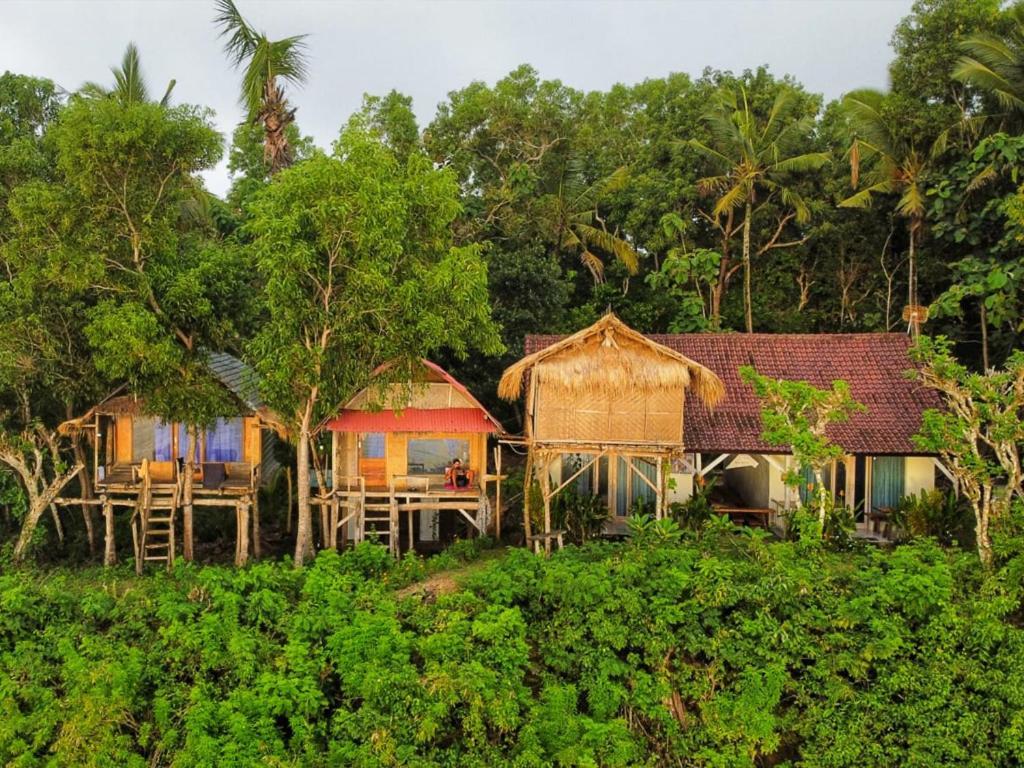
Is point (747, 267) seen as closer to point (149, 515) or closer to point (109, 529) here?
point (149, 515)

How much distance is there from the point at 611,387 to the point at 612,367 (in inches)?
14.6

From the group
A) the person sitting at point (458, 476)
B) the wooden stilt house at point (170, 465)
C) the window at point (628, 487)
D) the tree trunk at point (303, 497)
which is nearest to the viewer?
the tree trunk at point (303, 497)

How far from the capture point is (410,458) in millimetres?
16109

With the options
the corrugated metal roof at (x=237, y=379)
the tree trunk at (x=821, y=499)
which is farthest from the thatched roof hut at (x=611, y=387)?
the corrugated metal roof at (x=237, y=379)

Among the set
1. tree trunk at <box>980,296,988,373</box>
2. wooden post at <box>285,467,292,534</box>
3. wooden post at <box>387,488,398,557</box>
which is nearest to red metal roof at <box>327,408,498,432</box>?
wooden post at <box>387,488,398,557</box>

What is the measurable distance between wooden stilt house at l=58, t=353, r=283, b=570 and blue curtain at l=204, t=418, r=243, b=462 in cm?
2

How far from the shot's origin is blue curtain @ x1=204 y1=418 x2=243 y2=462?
15.9m

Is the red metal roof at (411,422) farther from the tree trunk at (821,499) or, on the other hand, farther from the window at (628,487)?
the tree trunk at (821,499)

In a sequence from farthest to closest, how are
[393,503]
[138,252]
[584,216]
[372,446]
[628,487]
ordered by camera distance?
[584,216] < [628,487] < [372,446] < [393,503] < [138,252]

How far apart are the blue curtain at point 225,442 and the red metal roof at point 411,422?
2163 millimetres

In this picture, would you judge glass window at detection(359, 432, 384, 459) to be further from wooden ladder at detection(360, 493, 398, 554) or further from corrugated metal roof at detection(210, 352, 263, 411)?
corrugated metal roof at detection(210, 352, 263, 411)

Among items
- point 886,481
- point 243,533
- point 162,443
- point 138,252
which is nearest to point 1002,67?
point 886,481

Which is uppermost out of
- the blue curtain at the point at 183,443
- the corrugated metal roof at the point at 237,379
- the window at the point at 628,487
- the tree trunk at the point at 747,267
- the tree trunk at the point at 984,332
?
the tree trunk at the point at 747,267

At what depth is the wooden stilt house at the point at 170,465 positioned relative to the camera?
598 inches
